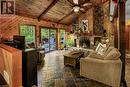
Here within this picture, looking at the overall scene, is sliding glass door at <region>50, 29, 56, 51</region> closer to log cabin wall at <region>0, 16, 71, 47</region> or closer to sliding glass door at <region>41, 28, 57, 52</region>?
sliding glass door at <region>41, 28, 57, 52</region>

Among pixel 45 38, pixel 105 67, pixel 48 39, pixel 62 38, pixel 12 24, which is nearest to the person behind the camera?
pixel 105 67

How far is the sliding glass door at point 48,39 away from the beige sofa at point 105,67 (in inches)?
256

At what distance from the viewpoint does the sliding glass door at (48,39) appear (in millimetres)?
11094

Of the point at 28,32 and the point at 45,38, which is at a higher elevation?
the point at 28,32

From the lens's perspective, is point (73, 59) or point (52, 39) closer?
point (73, 59)

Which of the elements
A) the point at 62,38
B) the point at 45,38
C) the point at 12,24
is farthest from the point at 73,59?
the point at 62,38

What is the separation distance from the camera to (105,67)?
425cm

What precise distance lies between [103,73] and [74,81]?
2.93ft

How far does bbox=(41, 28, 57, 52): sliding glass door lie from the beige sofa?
21.4ft

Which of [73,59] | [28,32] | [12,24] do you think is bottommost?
[73,59]

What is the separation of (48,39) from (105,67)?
312 inches

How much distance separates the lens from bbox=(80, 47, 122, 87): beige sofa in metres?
4.13

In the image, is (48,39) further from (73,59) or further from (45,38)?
(73,59)

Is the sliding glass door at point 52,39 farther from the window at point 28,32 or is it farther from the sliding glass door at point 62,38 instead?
the window at point 28,32
